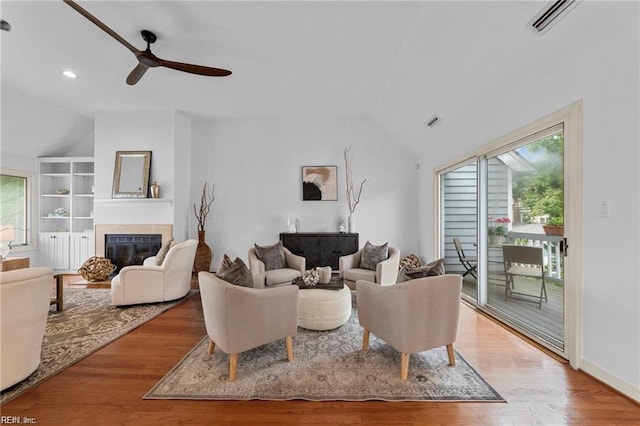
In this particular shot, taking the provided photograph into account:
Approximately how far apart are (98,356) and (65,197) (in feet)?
18.2

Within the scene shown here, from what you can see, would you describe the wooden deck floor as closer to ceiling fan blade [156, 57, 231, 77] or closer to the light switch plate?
the light switch plate

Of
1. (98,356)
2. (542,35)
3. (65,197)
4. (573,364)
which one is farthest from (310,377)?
(65,197)

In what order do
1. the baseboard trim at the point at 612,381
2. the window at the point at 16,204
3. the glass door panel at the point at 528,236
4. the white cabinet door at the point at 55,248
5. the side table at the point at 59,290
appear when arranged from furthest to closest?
1. the white cabinet door at the point at 55,248
2. the window at the point at 16,204
3. the side table at the point at 59,290
4. the glass door panel at the point at 528,236
5. the baseboard trim at the point at 612,381

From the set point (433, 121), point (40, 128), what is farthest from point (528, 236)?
point (40, 128)

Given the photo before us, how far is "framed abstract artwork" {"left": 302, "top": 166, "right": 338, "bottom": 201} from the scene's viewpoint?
18.9ft

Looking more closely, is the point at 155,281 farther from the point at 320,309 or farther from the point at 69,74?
the point at 69,74

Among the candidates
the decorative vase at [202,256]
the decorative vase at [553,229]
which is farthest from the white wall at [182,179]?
the decorative vase at [553,229]

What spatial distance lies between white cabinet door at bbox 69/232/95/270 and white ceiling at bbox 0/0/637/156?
2.79 meters

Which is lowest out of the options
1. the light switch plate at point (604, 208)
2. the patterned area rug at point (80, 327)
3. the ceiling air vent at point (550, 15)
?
the patterned area rug at point (80, 327)

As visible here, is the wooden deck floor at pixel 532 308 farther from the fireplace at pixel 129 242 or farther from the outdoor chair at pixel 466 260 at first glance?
the fireplace at pixel 129 242

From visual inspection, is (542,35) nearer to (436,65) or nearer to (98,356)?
(436,65)

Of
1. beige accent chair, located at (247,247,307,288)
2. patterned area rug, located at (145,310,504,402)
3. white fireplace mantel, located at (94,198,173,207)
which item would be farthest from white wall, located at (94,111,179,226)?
patterned area rug, located at (145,310,504,402)

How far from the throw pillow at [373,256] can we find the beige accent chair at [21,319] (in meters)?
3.49

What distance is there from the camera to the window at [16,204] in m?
5.43
